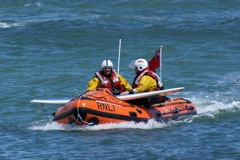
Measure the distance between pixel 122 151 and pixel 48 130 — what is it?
2.68 metres

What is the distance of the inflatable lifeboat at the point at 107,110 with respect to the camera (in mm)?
15320

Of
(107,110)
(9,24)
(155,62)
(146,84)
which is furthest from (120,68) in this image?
(9,24)

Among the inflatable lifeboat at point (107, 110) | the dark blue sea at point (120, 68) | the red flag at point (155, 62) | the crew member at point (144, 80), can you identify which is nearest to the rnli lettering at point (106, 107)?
the inflatable lifeboat at point (107, 110)

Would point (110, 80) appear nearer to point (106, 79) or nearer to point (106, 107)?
point (106, 79)

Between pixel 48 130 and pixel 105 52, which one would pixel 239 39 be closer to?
pixel 105 52

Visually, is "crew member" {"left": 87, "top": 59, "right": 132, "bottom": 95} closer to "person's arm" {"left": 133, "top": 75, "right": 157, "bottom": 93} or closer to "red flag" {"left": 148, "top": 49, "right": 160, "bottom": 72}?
"person's arm" {"left": 133, "top": 75, "right": 157, "bottom": 93}

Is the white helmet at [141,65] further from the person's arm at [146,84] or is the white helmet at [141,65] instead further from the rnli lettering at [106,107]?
the rnli lettering at [106,107]

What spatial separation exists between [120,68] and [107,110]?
31.5 feet

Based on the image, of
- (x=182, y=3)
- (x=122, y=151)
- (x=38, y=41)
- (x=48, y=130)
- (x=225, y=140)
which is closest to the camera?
(x=122, y=151)

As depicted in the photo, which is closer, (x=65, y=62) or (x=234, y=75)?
(x=234, y=75)

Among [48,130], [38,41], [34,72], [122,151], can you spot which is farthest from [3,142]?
[38,41]

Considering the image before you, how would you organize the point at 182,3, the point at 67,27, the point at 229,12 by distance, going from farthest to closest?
the point at 182,3 < the point at 229,12 < the point at 67,27

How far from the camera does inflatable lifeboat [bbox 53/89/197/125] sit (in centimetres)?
1532

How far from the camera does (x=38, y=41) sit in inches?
1197
